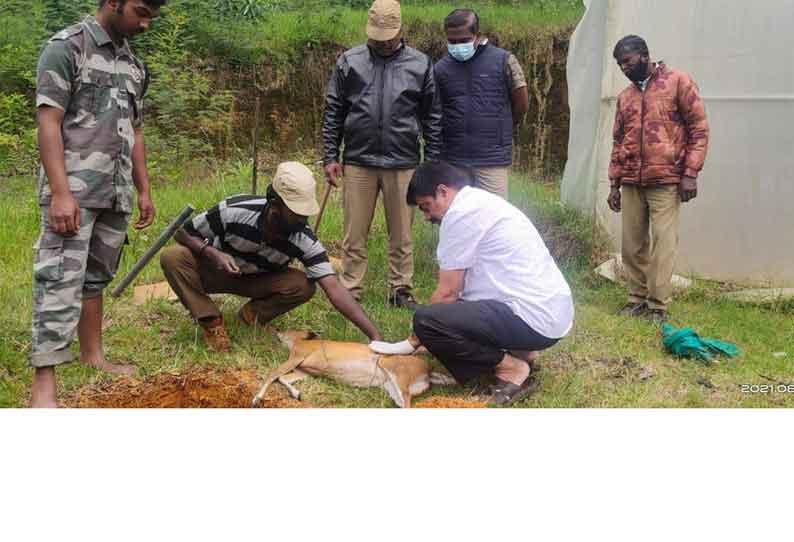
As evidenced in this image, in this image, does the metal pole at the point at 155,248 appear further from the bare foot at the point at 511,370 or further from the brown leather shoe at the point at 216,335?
the bare foot at the point at 511,370

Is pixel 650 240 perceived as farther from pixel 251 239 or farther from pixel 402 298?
pixel 251 239

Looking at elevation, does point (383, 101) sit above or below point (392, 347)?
above

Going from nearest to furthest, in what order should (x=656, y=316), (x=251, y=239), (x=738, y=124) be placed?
1. (x=251, y=239)
2. (x=656, y=316)
3. (x=738, y=124)

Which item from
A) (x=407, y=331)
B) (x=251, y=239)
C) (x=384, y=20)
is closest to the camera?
(x=251, y=239)

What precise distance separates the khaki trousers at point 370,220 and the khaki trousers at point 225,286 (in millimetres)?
582

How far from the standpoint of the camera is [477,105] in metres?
4.75

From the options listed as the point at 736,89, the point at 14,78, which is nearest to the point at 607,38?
the point at 736,89

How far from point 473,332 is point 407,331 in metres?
0.65

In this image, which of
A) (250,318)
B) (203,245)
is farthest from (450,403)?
(203,245)

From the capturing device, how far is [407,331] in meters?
4.18

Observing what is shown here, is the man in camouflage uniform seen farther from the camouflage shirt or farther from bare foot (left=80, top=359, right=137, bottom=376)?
bare foot (left=80, top=359, right=137, bottom=376)

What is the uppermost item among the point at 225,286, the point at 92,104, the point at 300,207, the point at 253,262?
the point at 92,104

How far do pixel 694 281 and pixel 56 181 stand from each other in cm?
352

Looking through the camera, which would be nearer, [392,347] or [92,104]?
[92,104]
